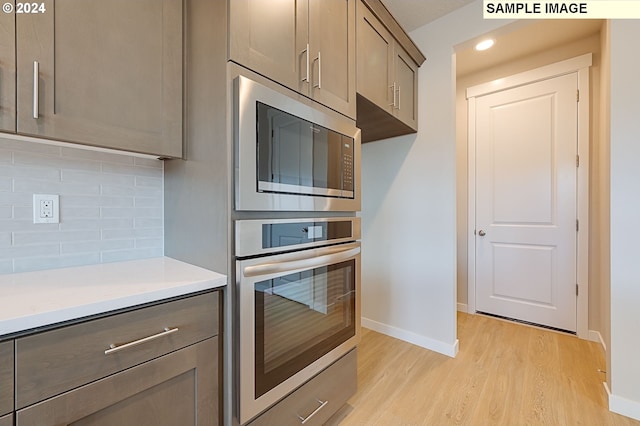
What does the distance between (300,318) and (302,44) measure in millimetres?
1188

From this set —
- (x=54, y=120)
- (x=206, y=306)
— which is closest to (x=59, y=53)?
(x=54, y=120)

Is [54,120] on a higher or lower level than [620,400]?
higher

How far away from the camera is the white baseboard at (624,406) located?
1.48 metres

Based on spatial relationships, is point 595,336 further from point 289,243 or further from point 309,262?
point 289,243

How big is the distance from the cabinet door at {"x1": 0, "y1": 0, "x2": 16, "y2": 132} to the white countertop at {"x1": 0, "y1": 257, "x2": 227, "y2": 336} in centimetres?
48

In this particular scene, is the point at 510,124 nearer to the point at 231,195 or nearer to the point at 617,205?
the point at 617,205

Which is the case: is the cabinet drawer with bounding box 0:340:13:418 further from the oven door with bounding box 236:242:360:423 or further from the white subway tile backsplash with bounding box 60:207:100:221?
the white subway tile backsplash with bounding box 60:207:100:221

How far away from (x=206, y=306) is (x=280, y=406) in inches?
21.6

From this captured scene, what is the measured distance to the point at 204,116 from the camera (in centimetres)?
107

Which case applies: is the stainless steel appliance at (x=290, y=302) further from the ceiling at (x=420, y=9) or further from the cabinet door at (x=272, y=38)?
the ceiling at (x=420, y=9)

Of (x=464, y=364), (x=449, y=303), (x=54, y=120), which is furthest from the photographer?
(x=449, y=303)

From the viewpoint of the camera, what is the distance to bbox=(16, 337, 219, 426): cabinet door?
0.67 meters

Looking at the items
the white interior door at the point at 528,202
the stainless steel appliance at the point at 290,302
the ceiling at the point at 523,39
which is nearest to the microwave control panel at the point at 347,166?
the stainless steel appliance at the point at 290,302

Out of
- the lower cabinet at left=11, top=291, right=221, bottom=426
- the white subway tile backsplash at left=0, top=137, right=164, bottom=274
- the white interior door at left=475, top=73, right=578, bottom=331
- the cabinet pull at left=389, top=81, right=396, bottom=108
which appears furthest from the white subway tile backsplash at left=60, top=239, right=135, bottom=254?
the white interior door at left=475, top=73, right=578, bottom=331
